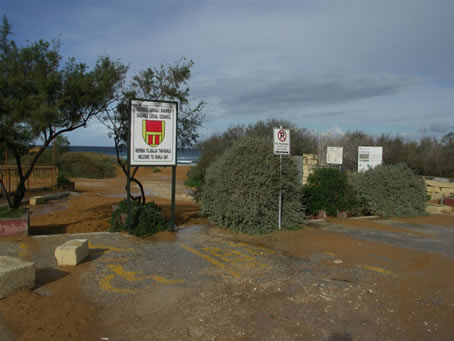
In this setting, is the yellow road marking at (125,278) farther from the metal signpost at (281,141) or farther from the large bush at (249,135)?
the large bush at (249,135)

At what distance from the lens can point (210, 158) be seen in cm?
2645

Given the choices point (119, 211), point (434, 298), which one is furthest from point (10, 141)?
point (434, 298)

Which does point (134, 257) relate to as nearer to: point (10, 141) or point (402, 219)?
point (10, 141)

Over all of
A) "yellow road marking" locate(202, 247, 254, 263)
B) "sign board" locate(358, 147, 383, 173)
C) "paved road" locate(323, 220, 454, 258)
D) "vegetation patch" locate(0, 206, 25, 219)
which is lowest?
"yellow road marking" locate(202, 247, 254, 263)

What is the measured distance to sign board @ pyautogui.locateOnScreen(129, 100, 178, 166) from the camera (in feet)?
29.1

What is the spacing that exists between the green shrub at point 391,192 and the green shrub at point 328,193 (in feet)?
2.47

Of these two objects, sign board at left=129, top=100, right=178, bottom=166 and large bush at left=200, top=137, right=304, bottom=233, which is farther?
large bush at left=200, top=137, right=304, bottom=233

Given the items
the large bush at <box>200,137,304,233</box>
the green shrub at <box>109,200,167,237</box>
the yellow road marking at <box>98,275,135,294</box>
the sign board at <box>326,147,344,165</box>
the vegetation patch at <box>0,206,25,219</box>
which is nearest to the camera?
the yellow road marking at <box>98,275,135,294</box>

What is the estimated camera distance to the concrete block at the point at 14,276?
4.68 metres

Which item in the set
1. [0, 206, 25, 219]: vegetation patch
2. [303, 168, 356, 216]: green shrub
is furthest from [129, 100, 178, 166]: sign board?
[303, 168, 356, 216]: green shrub

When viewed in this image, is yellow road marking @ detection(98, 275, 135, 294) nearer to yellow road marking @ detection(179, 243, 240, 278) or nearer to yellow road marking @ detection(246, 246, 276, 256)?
yellow road marking @ detection(179, 243, 240, 278)

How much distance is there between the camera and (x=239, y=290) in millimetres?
5203

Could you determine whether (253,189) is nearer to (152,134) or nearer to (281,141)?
(281,141)

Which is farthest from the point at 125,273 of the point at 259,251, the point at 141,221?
the point at 141,221
